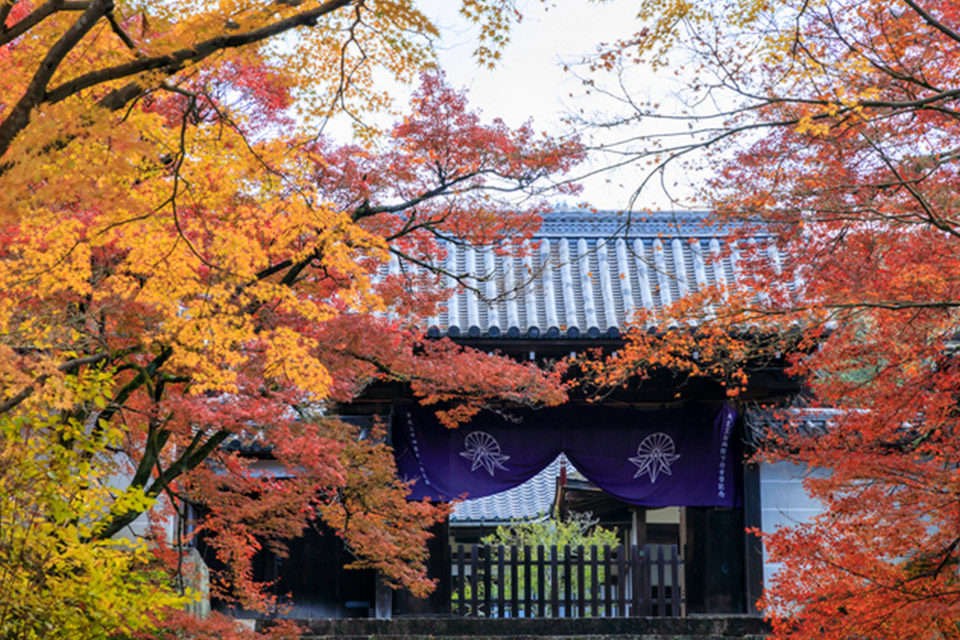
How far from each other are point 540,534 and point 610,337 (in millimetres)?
5973

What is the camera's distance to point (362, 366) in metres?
8.36


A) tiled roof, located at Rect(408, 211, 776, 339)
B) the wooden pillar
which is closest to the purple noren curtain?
the wooden pillar

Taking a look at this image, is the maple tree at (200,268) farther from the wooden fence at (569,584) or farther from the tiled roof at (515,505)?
the tiled roof at (515,505)

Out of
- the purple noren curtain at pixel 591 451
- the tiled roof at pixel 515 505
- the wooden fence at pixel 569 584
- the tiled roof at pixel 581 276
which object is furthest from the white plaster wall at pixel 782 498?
the tiled roof at pixel 515 505

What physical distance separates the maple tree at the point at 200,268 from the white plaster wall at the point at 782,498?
150 inches

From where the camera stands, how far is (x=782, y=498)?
11.8 m

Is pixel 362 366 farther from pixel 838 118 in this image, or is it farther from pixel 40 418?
pixel 838 118

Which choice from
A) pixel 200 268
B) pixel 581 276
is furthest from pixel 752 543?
pixel 200 268

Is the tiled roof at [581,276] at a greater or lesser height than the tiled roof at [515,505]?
greater

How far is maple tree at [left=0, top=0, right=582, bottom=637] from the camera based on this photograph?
13.9 ft

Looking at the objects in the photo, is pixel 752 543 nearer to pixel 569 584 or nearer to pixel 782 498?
pixel 782 498

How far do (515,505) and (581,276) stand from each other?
9.18 metres

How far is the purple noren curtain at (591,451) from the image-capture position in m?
11.6

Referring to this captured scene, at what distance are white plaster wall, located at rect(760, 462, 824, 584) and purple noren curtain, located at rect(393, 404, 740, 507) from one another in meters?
0.34
